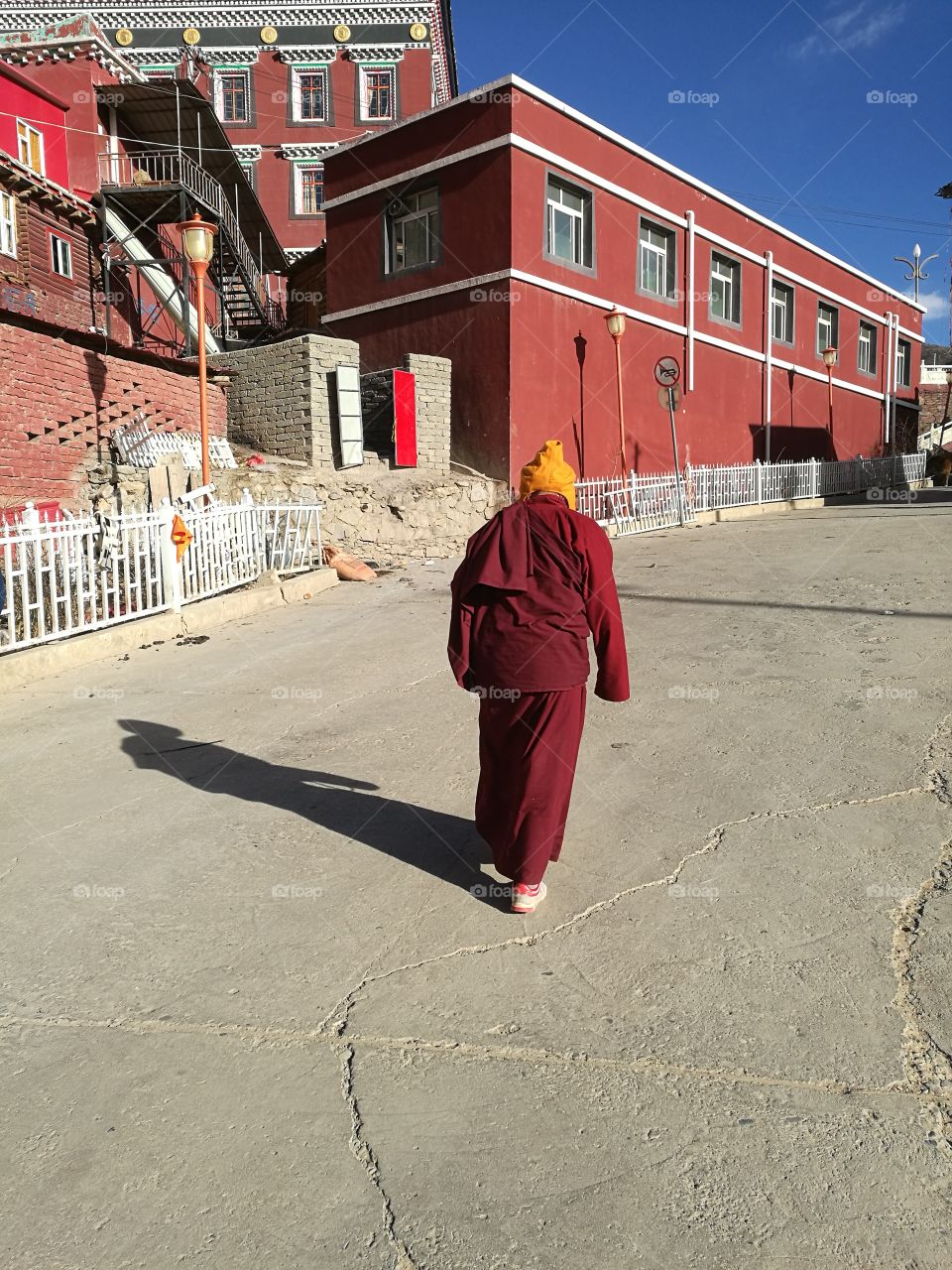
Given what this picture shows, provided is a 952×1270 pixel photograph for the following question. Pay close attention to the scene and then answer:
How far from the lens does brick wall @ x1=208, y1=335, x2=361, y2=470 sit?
14227 millimetres

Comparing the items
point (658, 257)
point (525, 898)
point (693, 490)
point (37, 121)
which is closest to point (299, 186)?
point (37, 121)

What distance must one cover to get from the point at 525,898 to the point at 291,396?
41.3 ft

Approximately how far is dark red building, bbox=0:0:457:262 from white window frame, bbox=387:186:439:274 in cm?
1368

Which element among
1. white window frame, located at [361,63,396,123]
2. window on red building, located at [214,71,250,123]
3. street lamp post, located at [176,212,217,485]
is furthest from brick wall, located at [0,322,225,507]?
window on red building, located at [214,71,250,123]

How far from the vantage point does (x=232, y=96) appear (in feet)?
101

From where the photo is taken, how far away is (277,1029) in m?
2.51

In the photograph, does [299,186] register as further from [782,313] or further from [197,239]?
[197,239]

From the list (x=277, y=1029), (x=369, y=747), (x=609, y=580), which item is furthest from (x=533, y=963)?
(x=369, y=747)

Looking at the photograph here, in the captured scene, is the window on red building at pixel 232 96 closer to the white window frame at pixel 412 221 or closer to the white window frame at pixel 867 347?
the white window frame at pixel 412 221

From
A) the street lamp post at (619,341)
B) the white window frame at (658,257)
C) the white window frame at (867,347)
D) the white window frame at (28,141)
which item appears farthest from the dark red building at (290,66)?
the street lamp post at (619,341)

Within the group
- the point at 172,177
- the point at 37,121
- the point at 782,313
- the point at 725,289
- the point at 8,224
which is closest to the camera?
the point at 8,224

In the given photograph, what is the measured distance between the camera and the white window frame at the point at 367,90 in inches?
1206

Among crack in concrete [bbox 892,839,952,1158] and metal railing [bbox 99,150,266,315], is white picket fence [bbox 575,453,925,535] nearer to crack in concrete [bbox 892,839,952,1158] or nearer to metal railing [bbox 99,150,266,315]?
crack in concrete [bbox 892,839,952,1158]

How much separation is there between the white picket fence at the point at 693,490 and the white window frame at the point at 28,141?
1258 cm
